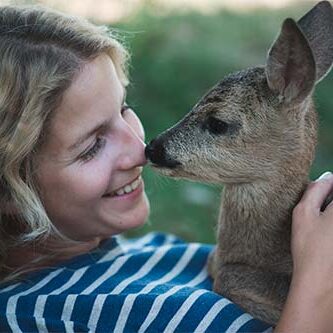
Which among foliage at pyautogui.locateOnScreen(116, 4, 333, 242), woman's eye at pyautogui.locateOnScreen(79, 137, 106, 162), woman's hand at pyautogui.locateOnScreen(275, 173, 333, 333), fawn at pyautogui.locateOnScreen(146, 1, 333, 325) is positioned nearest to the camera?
woman's hand at pyautogui.locateOnScreen(275, 173, 333, 333)

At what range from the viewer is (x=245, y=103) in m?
2.10

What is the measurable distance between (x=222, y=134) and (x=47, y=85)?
46 cm

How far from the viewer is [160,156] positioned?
2.18m

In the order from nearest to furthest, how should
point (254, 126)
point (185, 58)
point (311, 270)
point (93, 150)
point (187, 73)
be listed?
point (311, 270) < point (254, 126) < point (93, 150) < point (187, 73) < point (185, 58)

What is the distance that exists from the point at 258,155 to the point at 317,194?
0.59 feet

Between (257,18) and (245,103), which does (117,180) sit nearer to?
(245,103)

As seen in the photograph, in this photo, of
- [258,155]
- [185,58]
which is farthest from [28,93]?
[185,58]

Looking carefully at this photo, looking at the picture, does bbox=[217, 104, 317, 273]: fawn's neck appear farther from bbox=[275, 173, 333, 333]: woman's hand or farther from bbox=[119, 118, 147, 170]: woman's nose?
bbox=[119, 118, 147, 170]: woman's nose

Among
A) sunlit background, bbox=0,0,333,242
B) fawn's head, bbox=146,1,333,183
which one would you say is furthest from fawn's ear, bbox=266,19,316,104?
sunlit background, bbox=0,0,333,242

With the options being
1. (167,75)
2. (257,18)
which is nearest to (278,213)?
(167,75)

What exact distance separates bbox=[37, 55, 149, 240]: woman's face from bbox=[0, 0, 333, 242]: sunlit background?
1.45 meters

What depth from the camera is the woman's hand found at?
1938mm

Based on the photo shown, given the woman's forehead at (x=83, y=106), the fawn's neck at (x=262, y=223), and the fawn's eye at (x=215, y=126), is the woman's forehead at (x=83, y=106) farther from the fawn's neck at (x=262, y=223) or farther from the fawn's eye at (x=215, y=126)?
the fawn's neck at (x=262, y=223)

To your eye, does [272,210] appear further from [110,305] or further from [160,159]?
[110,305]
